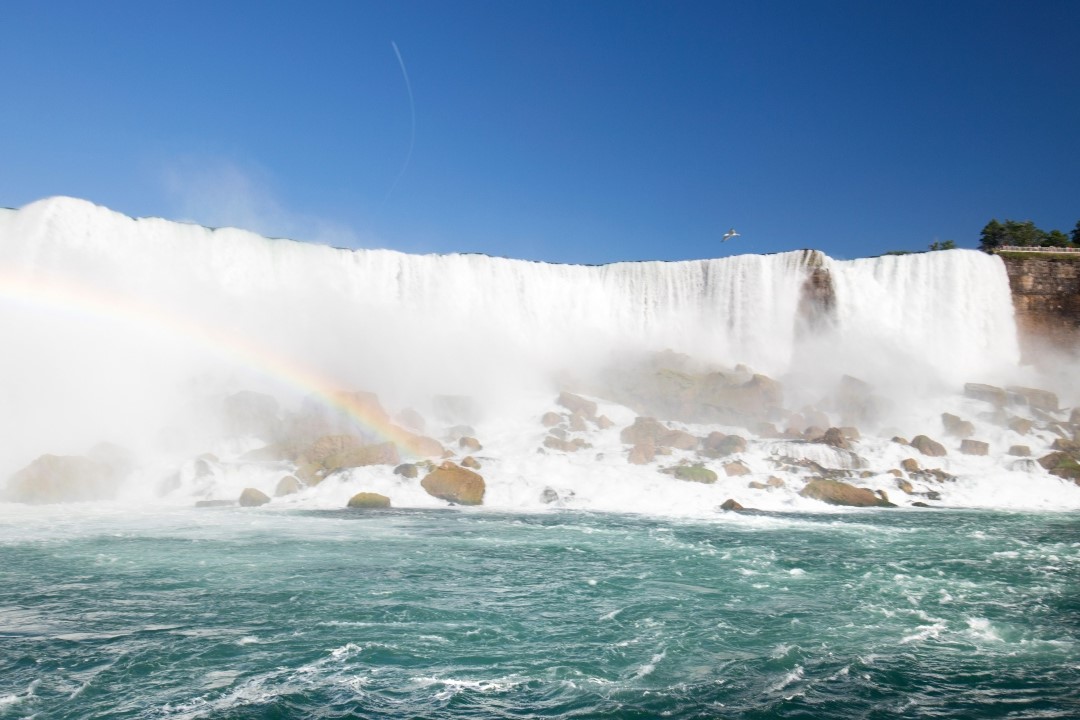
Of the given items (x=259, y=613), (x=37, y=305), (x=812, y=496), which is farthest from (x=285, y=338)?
(x=259, y=613)

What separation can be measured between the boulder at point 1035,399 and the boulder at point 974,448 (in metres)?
6.95

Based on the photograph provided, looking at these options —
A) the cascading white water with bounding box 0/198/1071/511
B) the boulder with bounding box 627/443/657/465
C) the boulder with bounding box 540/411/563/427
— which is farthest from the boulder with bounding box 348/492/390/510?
the boulder with bounding box 540/411/563/427

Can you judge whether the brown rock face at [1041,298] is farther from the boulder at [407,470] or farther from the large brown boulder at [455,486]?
the boulder at [407,470]

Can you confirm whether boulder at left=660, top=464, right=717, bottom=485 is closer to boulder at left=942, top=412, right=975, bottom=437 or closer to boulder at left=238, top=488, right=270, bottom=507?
boulder at left=238, top=488, right=270, bottom=507

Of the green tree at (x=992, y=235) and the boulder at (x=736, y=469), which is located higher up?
the green tree at (x=992, y=235)

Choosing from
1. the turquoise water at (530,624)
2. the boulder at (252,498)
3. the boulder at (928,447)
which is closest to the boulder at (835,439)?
the boulder at (928,447)

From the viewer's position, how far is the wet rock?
102ft

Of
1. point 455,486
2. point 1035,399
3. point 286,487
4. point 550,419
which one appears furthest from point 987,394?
point 286,487

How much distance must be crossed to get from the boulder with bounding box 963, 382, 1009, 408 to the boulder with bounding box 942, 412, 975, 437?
130 inches

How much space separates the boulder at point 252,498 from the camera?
20.1 m

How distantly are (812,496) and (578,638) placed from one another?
1518 cm

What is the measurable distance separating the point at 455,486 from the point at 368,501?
2.47m

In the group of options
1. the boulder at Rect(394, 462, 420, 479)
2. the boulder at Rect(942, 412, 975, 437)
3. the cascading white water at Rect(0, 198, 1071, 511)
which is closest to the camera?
the boulder at Rect(394, 462, 420, 479)

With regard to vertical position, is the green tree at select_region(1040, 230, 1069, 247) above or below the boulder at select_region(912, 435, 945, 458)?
above
